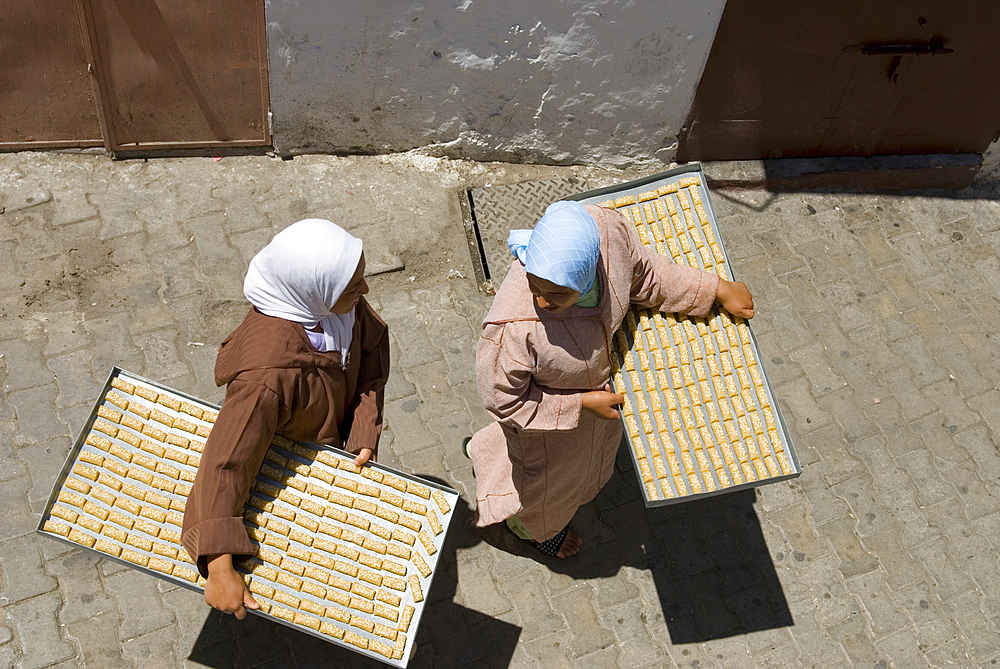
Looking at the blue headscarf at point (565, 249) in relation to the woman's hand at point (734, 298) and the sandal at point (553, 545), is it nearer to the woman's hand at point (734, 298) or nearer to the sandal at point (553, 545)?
the woman's hand at point (734, 298)

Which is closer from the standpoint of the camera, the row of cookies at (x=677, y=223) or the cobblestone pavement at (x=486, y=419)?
the row of cookies at (x=677, y=223)

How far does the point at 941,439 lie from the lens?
4.94 metres

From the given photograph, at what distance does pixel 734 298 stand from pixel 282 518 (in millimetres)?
1968

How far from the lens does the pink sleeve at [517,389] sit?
121 inches

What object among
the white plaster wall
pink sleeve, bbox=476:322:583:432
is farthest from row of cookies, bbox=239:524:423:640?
the white plaster wall

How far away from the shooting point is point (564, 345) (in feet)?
10.2

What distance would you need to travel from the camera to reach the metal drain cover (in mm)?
5277

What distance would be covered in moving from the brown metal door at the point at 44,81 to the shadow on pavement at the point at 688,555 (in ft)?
11.9

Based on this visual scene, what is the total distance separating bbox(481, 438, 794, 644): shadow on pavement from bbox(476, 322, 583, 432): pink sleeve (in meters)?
1.38

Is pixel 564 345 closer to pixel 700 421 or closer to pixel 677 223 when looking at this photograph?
pixel 700 421

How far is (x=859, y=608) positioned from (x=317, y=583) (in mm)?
2952

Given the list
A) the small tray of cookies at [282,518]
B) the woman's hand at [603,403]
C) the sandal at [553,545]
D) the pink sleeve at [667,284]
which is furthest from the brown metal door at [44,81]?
the sandal at [553,545]

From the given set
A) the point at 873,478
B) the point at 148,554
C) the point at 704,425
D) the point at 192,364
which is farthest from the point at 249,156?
the point at 873,478

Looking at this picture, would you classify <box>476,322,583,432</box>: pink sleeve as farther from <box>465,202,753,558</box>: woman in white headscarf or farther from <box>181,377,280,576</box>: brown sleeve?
<box>181,377,280,576</box>: brown sleeve
